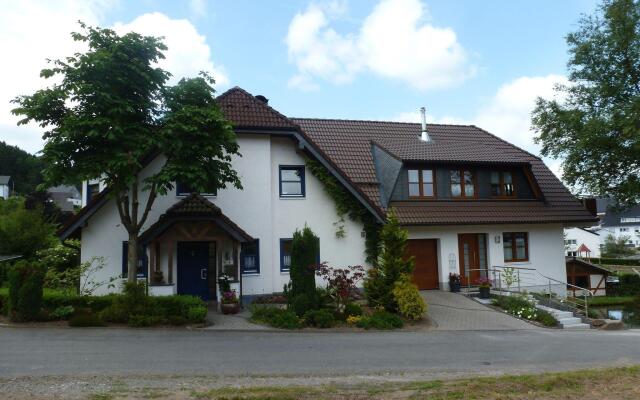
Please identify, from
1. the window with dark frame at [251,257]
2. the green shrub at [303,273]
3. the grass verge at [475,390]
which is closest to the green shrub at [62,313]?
the window with dark frame at [251,257]

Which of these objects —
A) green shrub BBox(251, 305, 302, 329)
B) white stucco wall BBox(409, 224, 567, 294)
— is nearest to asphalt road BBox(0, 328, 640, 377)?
green shrub BBox(251, 305, 302, 329)

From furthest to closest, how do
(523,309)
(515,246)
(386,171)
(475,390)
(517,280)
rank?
(515,246) → (386,171) → (517,280) → (523,309) → (475,390)

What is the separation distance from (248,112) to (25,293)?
9418mm

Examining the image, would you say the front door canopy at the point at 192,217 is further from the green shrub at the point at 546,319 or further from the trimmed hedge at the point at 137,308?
the green shrub at the point at 546,319

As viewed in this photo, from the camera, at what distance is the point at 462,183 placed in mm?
22141

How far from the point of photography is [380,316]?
49.1 ft

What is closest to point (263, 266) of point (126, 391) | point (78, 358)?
point (78, 358)

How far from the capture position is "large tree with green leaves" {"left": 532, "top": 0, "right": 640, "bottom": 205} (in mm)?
21188

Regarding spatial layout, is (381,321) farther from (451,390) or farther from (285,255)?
(451,390)

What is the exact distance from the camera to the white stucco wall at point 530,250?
21.0 metres

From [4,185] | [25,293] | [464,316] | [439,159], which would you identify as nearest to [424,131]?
[439,159]

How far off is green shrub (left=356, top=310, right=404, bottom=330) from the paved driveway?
121cm

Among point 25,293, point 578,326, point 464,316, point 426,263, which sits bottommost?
point 578,326

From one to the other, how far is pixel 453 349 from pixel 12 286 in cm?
1209
